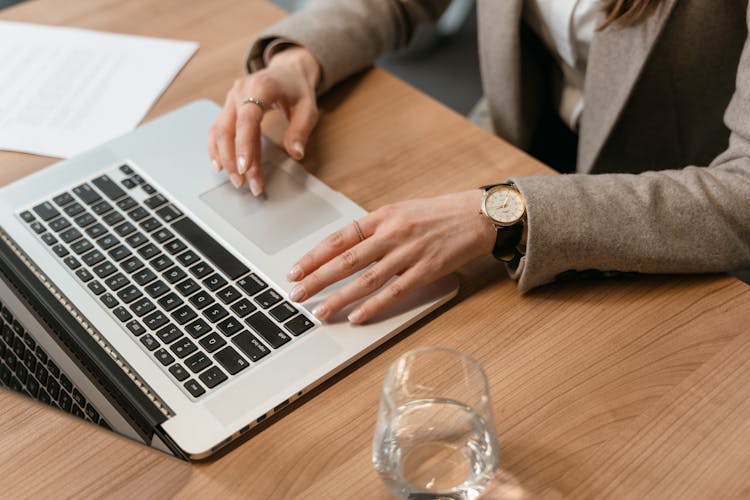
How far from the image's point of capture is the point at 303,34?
3.24 ft

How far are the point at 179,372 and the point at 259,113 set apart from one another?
1.18 feet

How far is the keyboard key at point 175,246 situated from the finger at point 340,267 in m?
0.13

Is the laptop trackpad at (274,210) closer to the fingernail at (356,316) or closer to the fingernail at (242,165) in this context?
the fingernail at (242,165)

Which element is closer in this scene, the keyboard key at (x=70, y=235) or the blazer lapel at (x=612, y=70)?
the keyboard key at (x=70, y=235)

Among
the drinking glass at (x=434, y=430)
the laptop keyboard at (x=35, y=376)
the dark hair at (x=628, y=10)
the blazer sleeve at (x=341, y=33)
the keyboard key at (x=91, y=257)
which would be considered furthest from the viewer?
the blazer sleeve at (x=341, y=33)

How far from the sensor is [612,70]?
3.07ft

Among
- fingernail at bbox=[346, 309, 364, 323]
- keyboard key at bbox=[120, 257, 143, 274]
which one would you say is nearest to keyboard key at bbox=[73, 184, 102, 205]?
keyboard key at bbox=[120, 257, 143, 274]

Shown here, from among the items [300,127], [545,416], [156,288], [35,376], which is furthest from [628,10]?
[35,376]

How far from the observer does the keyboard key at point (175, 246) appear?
75cm

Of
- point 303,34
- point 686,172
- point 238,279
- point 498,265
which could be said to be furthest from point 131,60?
point 686,172

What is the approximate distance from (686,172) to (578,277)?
0.15 metres

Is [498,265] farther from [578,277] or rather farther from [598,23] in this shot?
[598,23]

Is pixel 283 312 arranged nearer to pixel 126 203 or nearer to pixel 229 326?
pixel 229 326

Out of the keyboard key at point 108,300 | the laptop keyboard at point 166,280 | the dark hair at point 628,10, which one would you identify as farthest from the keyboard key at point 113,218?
the dark hair at point 628,10
